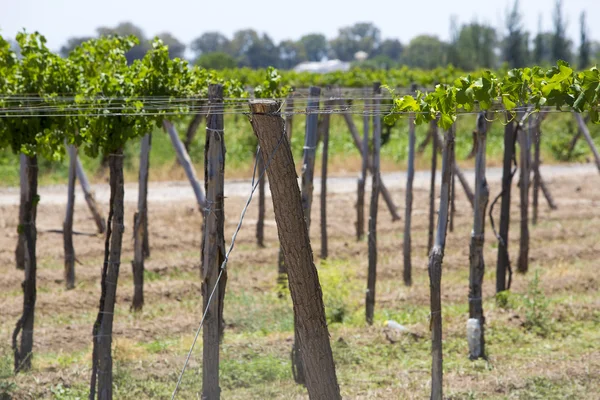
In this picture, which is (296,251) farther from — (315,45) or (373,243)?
(315,45)

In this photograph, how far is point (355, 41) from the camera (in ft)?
424

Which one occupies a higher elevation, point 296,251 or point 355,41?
point 355,41

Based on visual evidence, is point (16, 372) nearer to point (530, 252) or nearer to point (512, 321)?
point (512, 321)

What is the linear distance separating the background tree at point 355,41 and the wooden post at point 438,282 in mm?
117153

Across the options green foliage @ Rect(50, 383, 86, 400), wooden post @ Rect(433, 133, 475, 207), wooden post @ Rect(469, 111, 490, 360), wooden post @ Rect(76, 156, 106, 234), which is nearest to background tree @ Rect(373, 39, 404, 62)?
wooden post @ Rect(433, 133, 475, 207)

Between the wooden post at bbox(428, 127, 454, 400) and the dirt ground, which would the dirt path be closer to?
the dirt ground

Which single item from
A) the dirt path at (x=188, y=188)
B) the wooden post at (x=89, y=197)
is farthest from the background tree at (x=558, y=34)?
the wooden post at (x=89, y=197)

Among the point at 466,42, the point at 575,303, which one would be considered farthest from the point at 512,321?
the point at 466,42

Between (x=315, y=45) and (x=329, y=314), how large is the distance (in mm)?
118960

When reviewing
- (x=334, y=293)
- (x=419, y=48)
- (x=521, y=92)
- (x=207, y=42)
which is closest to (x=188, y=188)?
(x=334, y=293)

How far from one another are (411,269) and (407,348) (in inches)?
118

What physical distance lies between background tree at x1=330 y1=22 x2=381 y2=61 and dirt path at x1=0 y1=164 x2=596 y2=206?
103 m

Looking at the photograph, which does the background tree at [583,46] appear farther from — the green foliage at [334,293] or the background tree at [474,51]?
the green foliage at [334,293]

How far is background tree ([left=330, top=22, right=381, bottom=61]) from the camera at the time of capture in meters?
126
